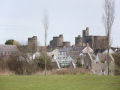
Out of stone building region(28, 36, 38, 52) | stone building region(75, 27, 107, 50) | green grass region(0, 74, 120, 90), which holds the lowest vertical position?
green grass region(0, 74, 120, 90)

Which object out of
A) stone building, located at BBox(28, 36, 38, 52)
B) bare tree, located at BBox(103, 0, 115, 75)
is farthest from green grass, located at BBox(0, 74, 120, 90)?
stone building, located at BBox(28, 36, 38, 52)

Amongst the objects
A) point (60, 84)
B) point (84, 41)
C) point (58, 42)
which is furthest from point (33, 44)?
point (60, 84)

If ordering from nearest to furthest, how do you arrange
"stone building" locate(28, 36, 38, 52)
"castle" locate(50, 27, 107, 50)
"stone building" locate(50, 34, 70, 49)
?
"stone building" locate(28, 36, 38, 52) < "castle" locate(50, 27, 107, 50) < "stone building" locate(50, 34, 70, 49)

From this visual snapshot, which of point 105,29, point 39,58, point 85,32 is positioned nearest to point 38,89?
point 105,29

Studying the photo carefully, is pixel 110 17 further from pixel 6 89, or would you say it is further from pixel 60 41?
pixel 60 41

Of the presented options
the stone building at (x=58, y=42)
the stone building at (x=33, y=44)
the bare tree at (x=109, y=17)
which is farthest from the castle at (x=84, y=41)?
the bare tree at (x=109, y=17)

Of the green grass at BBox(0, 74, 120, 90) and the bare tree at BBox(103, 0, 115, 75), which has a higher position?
the bare tree at BBox(103, 0, 115, 75)

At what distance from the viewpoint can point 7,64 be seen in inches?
1125

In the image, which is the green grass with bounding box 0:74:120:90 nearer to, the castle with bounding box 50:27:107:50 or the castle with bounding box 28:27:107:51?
the castle with bounding box 28:27:107:51

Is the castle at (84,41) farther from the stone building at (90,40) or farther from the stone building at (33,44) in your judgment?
the stone building at (33,44)

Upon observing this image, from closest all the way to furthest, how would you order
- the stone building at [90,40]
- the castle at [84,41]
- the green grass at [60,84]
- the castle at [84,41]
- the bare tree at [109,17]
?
the green grass at [60,84]
the bare tree at [109,17]
the castle at [84,41]
the stone building at [90,40]
the castle at [84,41]

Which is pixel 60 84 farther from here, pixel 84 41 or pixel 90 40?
pixel 84 41

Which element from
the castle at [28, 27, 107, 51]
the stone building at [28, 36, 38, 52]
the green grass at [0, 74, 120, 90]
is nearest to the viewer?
the green grass at [0, 74, 120, 90]

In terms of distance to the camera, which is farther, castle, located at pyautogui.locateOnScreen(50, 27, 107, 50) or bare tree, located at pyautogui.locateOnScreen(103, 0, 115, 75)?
castle, located at pyautogui.locateOnScreen(50, 27, 107, 50)
